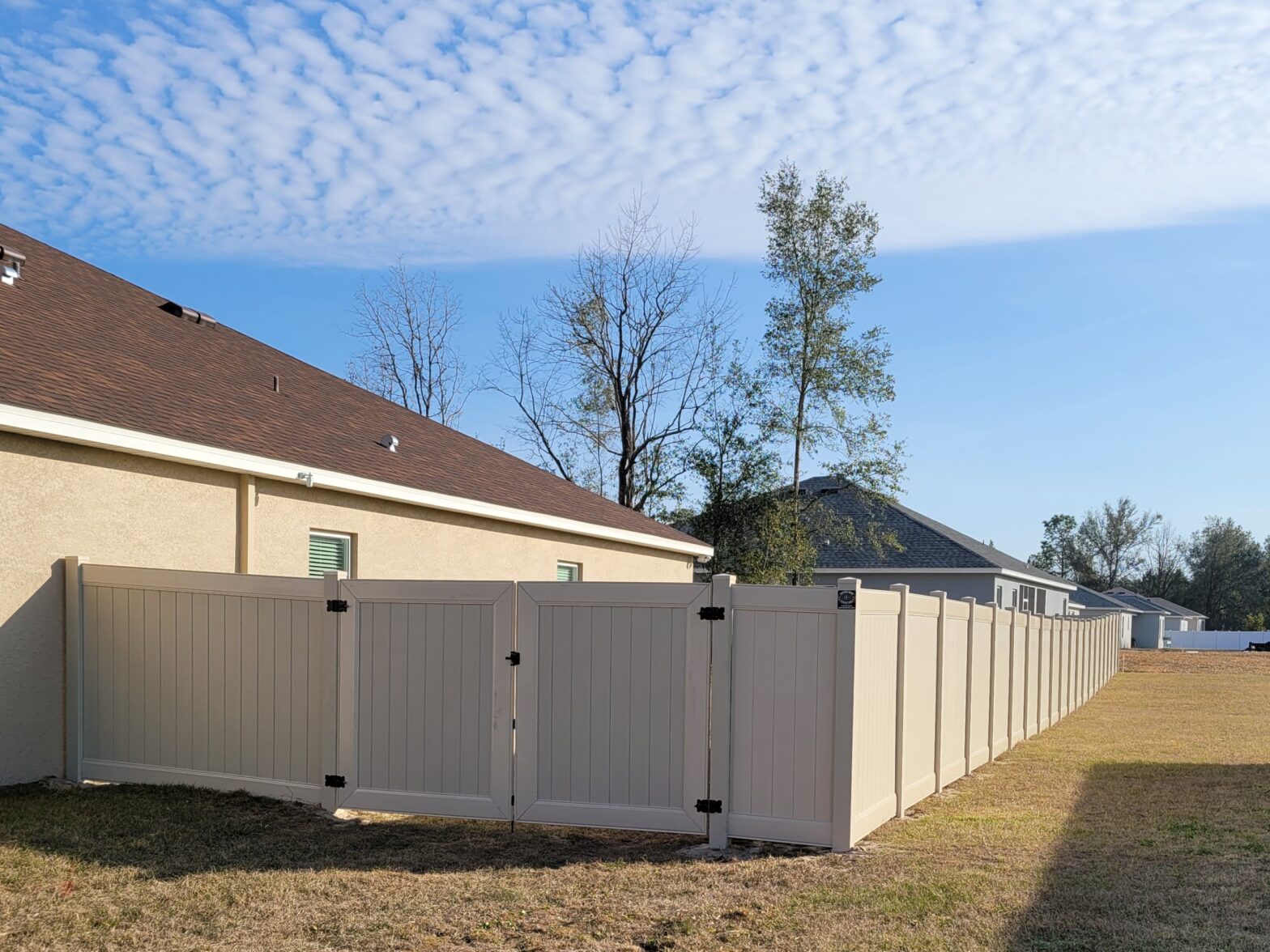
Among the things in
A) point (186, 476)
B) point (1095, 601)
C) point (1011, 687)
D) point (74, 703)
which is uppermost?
point (186, 476)

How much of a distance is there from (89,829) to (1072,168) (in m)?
13.6

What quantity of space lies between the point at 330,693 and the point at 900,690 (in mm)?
4265

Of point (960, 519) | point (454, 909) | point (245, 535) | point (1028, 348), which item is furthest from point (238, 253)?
point (960, 519)

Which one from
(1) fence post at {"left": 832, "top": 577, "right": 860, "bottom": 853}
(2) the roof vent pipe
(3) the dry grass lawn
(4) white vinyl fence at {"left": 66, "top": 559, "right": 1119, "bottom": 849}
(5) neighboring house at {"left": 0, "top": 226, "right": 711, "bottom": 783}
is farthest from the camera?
(2) the roof vent pipe

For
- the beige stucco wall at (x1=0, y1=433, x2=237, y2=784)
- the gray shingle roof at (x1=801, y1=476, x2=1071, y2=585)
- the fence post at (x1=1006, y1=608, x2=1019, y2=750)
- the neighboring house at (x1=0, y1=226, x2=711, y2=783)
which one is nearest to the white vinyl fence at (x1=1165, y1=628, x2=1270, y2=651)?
the gray shingle roof at (x1=801, y1=476, x2=1071, y2=585)

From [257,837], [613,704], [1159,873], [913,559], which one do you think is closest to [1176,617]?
[913,559]

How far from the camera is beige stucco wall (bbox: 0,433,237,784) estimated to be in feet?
27.9

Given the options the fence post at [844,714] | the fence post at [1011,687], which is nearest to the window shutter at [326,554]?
the fence post at [844,714]

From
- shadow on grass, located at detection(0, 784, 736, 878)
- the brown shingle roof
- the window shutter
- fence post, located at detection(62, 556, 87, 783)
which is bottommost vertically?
shadow on grass, located at detection(0, 784, 736, 878)

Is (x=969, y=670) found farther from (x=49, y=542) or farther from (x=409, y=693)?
(x=49, y=542)

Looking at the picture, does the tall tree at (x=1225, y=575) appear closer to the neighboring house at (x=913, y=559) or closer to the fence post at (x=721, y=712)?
the neighboring house at (x=913, y=559)

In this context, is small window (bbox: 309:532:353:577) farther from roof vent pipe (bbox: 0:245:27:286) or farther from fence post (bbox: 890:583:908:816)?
Result: fence post (bbox: 890:583:908:816)

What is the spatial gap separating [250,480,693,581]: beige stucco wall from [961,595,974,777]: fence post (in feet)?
18.6

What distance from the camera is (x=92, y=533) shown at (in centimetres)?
915
